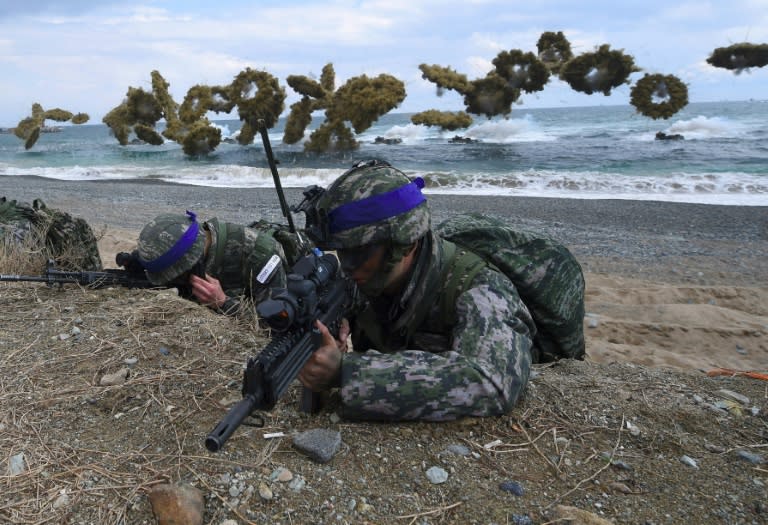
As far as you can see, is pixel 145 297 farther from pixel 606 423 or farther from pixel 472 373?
pixel 606 423

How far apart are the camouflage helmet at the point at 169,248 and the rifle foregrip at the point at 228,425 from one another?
98.4 inches

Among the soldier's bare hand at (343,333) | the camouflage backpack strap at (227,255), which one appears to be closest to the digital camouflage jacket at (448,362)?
the soldier's bare hand at (343,333)

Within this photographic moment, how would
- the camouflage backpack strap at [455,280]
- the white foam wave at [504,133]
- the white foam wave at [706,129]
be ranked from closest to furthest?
the camouflage backpack strap at [455,280] → the white foam wave at [706,129] → the white foam wave at [504,133]

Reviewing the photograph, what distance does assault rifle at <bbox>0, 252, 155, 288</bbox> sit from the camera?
14.1ft

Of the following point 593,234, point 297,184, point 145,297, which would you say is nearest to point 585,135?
point 297,184

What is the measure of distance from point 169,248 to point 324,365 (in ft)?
7.20

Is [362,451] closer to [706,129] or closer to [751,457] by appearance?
[751,457]

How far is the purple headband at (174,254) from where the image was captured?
12.4 ft

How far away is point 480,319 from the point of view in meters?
2.17

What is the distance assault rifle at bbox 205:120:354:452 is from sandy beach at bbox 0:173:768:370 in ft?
9.90

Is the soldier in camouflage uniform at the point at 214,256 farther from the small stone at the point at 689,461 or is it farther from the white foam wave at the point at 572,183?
the white foam wave at the point at 572,183

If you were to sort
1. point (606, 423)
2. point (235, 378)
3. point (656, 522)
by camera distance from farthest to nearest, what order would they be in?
point (235, 378)
point (606, 423)
point (656, 522)

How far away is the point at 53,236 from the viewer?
529cm

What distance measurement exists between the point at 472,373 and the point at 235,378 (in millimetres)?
1180
